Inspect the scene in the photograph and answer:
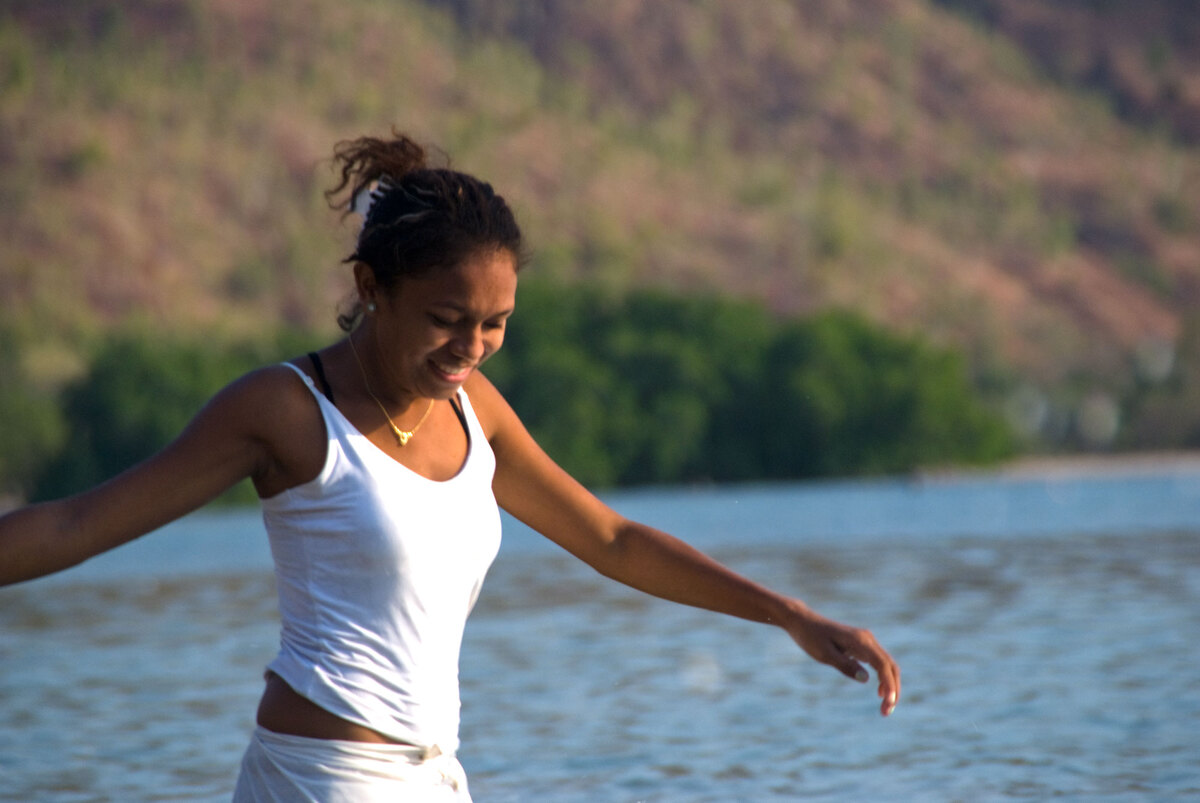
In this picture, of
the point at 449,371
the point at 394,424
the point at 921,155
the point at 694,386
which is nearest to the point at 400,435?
the point at 394,424

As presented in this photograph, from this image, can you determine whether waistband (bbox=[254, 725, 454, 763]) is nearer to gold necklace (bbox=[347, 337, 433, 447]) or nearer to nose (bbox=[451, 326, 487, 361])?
gold necklace (bbox=[347, 337, 433, 447])

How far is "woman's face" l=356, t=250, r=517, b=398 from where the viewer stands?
2717mm

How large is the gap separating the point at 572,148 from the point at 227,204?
25.8m

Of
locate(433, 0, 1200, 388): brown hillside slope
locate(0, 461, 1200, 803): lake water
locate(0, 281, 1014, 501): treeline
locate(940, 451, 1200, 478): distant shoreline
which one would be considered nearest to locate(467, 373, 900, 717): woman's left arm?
locate(0, 461, 1200, 803): lake water

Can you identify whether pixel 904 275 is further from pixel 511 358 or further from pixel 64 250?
pixel 64 250

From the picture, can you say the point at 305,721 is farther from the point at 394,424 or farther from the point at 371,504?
the point at 394,424

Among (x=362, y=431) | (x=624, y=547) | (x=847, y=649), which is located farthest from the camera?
(x=624, y=547)

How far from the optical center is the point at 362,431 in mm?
2748

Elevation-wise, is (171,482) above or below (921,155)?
below

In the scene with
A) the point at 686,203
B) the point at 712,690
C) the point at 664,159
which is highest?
the point at 664,159

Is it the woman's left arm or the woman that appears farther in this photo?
the woman's left arm

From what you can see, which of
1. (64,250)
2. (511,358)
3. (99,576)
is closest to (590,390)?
(511,358)

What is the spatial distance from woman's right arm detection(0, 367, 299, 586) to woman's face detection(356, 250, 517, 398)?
0.18 metres

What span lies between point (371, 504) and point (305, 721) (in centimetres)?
34
